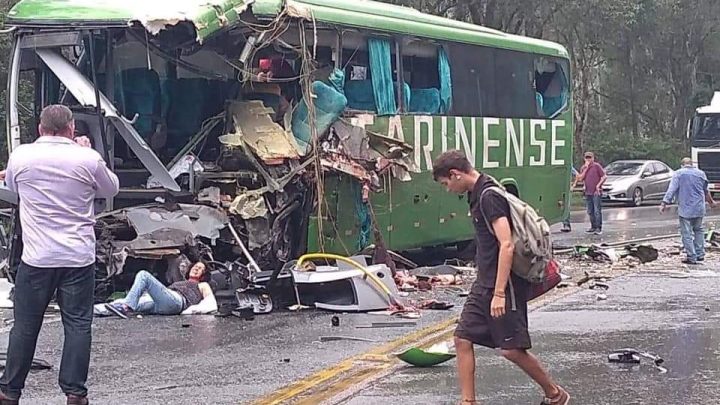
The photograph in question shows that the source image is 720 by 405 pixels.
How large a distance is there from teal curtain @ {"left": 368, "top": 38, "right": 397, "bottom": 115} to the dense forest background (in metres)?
18.3

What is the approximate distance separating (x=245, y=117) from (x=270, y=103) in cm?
36

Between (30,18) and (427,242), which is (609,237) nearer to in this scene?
(427,242)

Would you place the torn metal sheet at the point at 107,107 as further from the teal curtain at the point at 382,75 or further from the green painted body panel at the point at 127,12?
the teal curtain at the point at 382,75

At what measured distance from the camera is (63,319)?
7133 mm

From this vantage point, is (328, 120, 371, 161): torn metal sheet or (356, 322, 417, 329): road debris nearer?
(356, 322, 417, 329): road debris

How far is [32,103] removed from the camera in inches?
528

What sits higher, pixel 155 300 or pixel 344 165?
pixel 344 165

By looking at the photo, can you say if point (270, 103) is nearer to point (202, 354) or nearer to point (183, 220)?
point (183, 220)

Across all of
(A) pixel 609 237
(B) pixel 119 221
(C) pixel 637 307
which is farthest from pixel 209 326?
(A) pixel 609 237

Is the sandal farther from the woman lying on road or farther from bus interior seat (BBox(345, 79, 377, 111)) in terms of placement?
bus interior seat (BBox(345, 79, 377, 111))

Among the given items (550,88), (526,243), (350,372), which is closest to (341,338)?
(350,372)

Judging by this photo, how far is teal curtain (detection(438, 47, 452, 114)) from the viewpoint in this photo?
53.1 feet

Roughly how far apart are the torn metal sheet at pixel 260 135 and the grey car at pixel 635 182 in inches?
881

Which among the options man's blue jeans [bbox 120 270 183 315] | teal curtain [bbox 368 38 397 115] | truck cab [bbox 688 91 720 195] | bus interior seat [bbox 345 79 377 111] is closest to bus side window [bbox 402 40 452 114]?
teal curtain [bbox 368 38 397 115]
